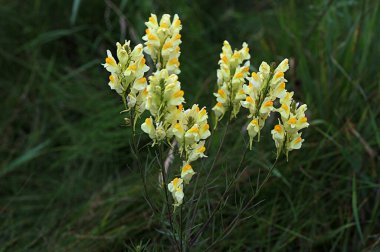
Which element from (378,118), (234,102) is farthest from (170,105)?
(378,118)

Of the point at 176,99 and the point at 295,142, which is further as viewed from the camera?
the point at 295,142

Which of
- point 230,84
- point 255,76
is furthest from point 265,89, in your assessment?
point 230,84

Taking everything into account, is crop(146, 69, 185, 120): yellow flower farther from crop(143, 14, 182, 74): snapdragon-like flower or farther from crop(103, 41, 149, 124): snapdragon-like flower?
crop(143, 14, 182, 74): snapdragon-like flower

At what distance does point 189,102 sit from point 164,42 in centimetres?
126

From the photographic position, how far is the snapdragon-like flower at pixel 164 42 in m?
1.75

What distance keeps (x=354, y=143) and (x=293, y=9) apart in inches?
38.0

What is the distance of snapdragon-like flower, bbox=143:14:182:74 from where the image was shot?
1752 millimetres

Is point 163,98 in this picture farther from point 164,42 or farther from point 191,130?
point 164,42

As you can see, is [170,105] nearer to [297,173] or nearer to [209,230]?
[209,230]

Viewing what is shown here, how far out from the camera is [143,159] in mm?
2959

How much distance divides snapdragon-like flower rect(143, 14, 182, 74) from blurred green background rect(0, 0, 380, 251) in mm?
717

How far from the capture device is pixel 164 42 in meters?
1.78

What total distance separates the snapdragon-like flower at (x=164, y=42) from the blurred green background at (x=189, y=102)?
0.72 meters

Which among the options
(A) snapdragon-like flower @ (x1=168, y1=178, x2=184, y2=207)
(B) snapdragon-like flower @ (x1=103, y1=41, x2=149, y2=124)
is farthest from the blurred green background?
(B) snapdragon-like flower @ (x1=103, y1=41, x2=149, y2=124)
